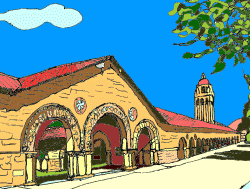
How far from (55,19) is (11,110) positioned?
18.5 m

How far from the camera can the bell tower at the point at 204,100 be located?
55281 millimetres

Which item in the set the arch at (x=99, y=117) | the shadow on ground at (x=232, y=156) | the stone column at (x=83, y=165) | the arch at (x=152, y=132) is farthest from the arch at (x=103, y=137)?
the shadow on ground at (x=232, y=156)

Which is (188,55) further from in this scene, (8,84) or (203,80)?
(203,80)

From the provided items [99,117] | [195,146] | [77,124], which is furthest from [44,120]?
[195,146]

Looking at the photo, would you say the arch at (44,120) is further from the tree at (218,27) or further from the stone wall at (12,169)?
the tree at (218,27)

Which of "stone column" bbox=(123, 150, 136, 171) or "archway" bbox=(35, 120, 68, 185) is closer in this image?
"stone column" bbox=(123, 150, 136, 171)

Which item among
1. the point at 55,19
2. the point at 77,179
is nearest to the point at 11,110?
the point at 77,179

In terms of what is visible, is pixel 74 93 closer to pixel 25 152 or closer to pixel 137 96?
pixel 25 152

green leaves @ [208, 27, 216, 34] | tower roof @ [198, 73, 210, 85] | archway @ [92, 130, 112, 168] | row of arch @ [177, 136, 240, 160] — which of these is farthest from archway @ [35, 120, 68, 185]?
tower roof @ [198, 73, 210, 85]

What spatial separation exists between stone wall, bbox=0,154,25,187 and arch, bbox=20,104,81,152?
1.36 feet

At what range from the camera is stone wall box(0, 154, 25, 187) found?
8.82 meters

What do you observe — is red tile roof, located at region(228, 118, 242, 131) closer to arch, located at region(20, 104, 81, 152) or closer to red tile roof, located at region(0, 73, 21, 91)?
arch, located at region(20, 104, 81, 152)

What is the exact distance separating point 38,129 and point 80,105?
7.28 ft

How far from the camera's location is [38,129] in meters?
9.80
